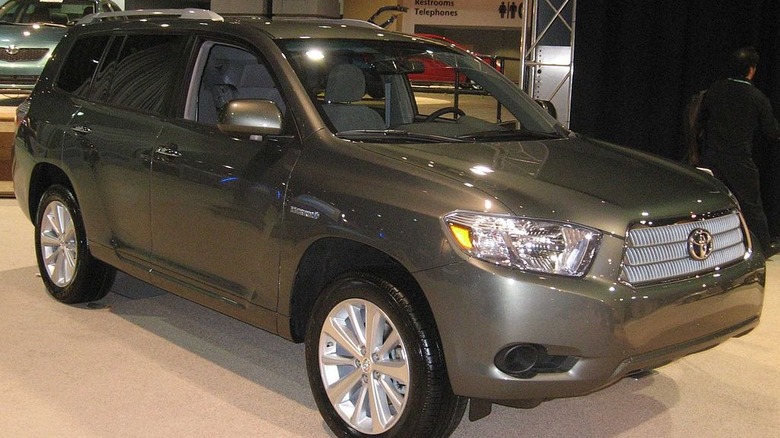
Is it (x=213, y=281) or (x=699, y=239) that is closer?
(x=699, y=239)

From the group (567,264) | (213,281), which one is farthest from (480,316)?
(213,281)

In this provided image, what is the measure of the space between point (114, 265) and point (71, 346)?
471mm

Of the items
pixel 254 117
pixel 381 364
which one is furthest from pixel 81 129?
pixel 381 364

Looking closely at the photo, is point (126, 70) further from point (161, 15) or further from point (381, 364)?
point (381, 364)

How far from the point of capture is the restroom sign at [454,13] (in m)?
29.3

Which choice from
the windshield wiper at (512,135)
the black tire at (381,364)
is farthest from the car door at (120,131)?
the windshield wiper at (512,135)

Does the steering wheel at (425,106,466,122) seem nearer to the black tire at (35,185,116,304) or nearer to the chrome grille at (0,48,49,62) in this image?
the black tire at (35,185,116,304)

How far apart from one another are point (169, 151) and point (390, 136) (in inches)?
44.4

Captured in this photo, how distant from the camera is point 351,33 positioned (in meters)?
4.68

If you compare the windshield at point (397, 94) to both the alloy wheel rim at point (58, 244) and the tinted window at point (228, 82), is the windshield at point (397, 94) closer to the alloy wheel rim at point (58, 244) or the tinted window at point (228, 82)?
the tinted window at point (228, 82)

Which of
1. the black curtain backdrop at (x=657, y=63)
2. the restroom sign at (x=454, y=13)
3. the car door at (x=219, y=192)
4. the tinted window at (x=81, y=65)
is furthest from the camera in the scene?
the restroom sign at (x=454, y=13)

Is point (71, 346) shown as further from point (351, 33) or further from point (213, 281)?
point (351, 33)

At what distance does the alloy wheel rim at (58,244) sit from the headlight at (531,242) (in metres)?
2.95

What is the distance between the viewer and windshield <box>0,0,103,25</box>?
13.4 m
